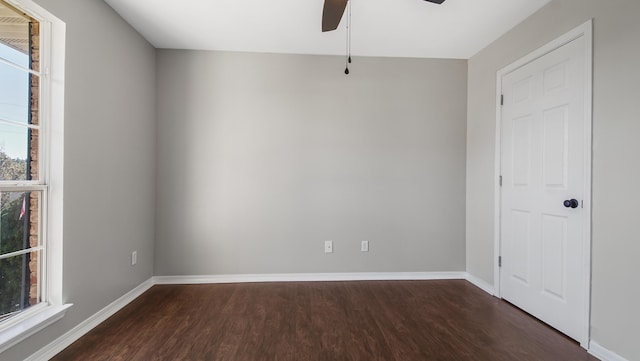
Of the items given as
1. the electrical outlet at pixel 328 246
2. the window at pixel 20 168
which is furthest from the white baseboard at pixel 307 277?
the window at pixel 20 168

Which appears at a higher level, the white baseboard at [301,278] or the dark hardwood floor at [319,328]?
the white baseboard at [301,278]

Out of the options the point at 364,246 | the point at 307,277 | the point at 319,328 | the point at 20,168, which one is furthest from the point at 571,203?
the point at 20,168

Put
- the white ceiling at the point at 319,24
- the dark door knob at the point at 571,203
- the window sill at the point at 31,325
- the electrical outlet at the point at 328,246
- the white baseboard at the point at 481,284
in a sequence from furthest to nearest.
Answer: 1. the electrical outlet at the point at 328,246
2. the white baseboard at the point at 481,284
3. the white ceiling at the point at 319,24
4. the dark door knob at the point at 571,203
5. the window sill at the point at 31,325

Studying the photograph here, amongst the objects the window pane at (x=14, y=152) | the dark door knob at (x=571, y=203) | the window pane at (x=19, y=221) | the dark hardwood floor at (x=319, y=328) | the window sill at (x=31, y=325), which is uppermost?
the window pane at (x=14, y=152)

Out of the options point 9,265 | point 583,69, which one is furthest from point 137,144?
point 583,69

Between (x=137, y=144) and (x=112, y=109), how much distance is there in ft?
1.39

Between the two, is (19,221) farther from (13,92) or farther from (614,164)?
(614,164)

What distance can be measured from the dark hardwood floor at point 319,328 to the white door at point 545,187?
10.4 inches

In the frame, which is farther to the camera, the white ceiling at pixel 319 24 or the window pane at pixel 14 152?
the white ceiling at pixel 319 24

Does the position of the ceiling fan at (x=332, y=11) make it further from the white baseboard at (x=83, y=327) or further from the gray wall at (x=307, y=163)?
the white baseboard at (x=83, y=327)

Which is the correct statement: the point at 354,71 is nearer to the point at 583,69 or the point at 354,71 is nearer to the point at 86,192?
the point at 583,69

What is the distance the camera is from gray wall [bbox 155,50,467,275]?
2934 millimetres

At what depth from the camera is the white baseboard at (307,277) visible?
2.92m

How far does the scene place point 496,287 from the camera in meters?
2.63
